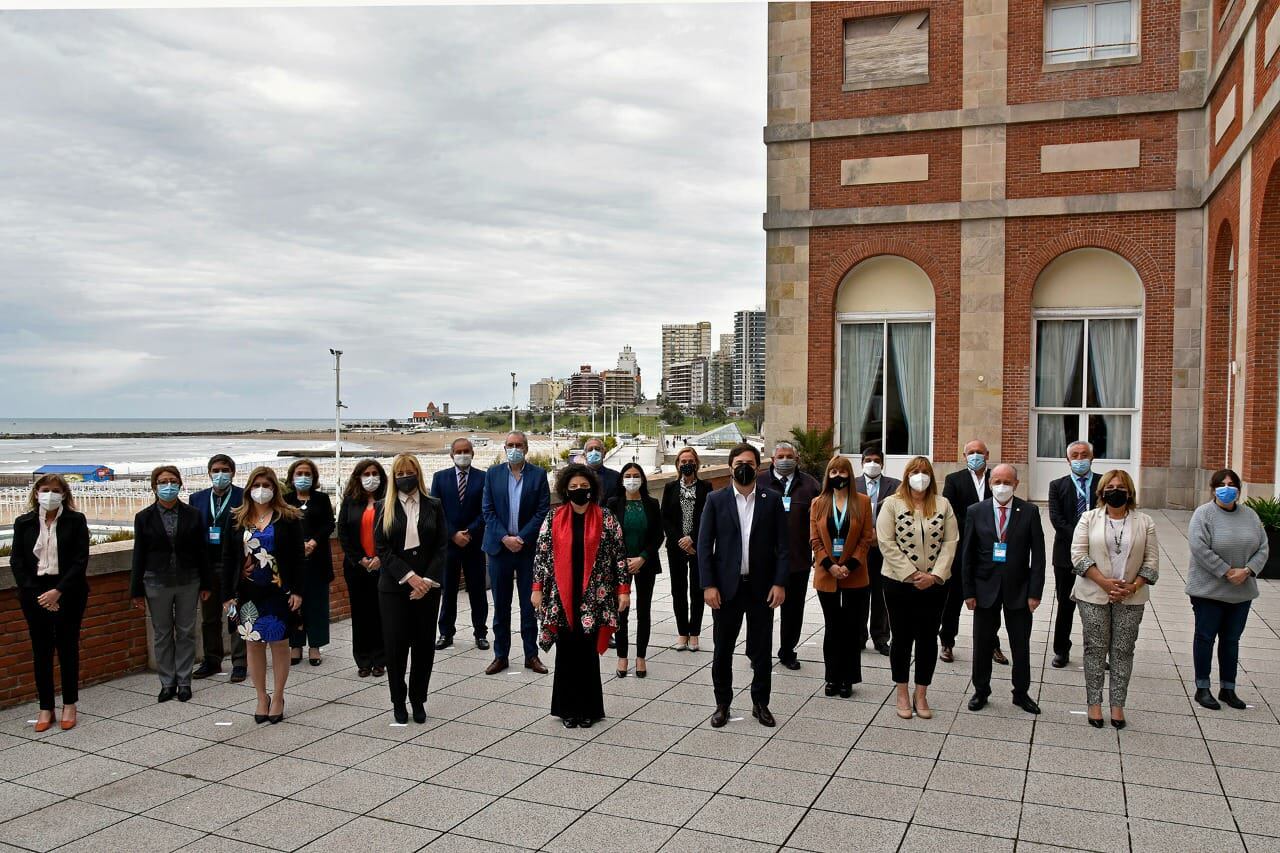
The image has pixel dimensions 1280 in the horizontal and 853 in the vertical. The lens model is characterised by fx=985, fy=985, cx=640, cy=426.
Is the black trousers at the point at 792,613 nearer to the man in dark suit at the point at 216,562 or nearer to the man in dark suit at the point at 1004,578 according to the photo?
the man in dark suit at the point at 1004,578

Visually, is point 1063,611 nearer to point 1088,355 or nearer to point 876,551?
point 876,551

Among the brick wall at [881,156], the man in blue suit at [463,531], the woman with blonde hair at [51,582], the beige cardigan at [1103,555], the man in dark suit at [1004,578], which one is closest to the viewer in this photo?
the beige cardigan at [1103,555]

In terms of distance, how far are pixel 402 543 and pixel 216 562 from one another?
7.13 ft

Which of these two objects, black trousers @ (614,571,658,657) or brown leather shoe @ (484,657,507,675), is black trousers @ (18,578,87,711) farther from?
black trousers @ (614,571,658,657)

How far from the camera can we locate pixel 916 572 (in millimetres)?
6969

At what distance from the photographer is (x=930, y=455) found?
72.1 feet

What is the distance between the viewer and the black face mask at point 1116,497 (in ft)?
22.4

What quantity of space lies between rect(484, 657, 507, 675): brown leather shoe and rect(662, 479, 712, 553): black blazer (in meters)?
1.80

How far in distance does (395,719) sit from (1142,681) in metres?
5.92

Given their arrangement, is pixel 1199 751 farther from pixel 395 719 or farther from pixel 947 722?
pixel 395 719

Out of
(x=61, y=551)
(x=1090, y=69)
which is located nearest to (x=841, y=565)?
(x=61, y=551)

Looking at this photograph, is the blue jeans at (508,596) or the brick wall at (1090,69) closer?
the blue jeans at (508,596)

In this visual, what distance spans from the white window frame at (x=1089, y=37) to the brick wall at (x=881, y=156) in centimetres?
241

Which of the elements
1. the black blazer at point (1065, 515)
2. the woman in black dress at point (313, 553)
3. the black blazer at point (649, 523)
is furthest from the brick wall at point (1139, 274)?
the woman in black dress at point (313, 553)
